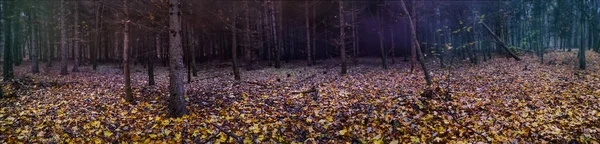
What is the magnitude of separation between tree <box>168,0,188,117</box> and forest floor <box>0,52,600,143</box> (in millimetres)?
350

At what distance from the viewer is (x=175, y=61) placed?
25.4 feet

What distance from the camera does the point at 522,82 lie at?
1198 cm

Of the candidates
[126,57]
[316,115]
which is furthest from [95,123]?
[316,115]

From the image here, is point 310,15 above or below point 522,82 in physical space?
above

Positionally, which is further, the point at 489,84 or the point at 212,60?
the point at 212,60

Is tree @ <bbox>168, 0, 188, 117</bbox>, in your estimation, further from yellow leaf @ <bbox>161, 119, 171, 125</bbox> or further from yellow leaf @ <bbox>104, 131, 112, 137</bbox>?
yellow leaf @ <bbox>104, 131, 112, 137</bbox>

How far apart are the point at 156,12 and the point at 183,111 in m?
6.59

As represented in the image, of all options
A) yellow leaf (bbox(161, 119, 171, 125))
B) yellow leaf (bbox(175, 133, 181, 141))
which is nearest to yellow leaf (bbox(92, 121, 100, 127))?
yellow leaf (bbox(161, 119, 171, 125))

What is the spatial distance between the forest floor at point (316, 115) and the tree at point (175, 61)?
0.35 m

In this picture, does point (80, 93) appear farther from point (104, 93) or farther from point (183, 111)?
point (183, 111)

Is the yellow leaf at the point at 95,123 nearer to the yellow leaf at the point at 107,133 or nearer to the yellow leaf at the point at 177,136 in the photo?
the yellow leaf at the point at 107,133

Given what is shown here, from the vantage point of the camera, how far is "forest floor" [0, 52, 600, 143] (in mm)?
6785

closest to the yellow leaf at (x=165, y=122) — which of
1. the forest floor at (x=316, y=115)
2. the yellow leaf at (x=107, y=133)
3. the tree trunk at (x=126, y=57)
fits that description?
the forest floor at (x=316, y=115)

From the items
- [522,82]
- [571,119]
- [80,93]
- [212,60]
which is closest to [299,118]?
[571,119]
